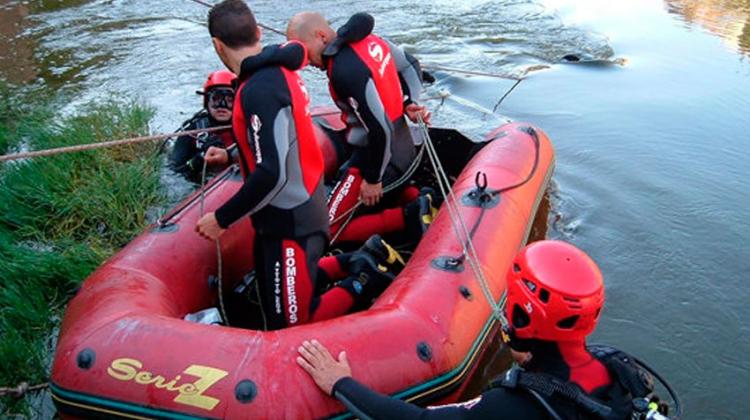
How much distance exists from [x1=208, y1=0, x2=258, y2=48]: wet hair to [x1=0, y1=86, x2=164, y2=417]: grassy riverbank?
1944 millimetres

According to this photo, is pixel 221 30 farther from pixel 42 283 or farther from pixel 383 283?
pixel 42 283

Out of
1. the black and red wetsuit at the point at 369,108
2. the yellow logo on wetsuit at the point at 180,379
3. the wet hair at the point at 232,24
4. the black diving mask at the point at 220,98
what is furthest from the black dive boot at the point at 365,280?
the black diving mask at the point at 220,98

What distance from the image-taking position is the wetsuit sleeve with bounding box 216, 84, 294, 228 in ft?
8.86

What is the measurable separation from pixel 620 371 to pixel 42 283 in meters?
3.37

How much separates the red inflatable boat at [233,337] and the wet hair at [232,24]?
1.11m

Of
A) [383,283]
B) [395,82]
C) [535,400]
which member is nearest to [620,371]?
[535,400]

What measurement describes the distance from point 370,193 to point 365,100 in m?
0.57

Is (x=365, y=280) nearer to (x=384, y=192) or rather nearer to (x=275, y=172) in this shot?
(x=384, y=192)

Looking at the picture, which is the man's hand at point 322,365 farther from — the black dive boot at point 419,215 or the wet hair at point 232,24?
the black dive boot at point 419,215

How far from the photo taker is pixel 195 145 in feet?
18.2

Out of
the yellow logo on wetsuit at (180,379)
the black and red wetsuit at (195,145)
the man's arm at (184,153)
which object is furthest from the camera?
the man's arm at (184,153)

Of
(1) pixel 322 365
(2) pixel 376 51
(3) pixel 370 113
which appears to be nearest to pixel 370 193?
→ (3) pixel 370 113

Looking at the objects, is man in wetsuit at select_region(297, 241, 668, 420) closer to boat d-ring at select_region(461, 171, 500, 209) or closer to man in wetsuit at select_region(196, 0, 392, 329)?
man in wetsuit at select_region(196, 0, 392, 329)

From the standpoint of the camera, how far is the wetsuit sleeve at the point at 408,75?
4191 mm
